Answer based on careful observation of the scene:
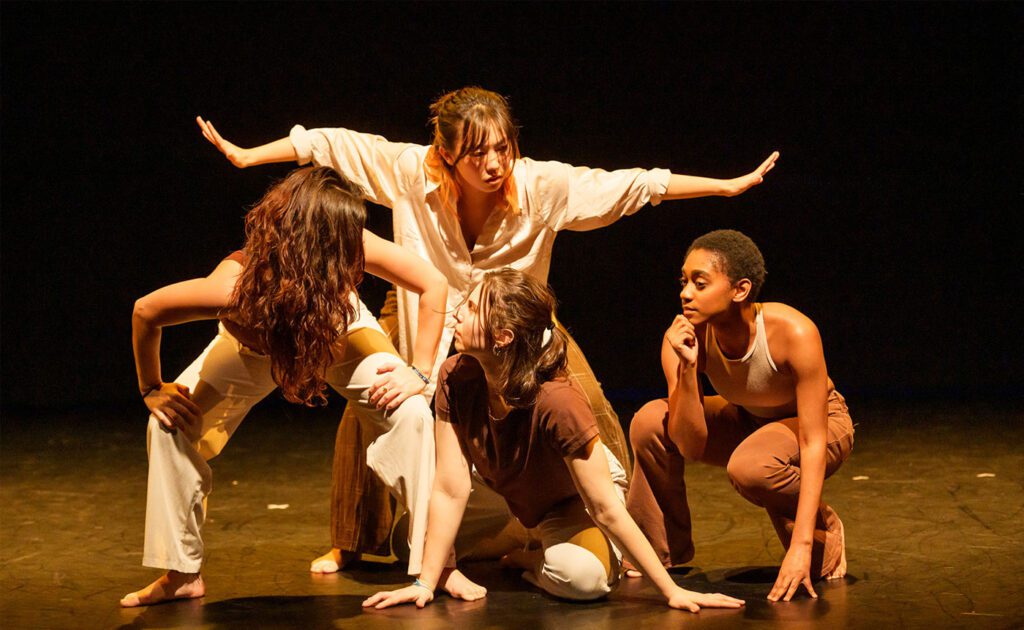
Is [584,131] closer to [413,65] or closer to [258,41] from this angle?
[413,65]

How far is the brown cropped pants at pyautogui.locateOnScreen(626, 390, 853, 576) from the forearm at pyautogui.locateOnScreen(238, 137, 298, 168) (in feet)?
3.85

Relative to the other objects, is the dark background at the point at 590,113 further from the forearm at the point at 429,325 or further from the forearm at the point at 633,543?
the forearm at the point at 633,543

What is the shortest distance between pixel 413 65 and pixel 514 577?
12.1 feet

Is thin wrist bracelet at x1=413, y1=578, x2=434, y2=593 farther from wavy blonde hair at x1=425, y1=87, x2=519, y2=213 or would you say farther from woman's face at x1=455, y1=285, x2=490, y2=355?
wavy blonde hair at x1=425, y1=87, x2=519, y2=213

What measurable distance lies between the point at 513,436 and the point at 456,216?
755 mm

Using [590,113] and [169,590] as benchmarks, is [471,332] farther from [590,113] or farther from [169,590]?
[590,113]

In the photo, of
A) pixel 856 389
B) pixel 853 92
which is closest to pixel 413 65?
pixel 853 92

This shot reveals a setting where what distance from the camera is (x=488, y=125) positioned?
3.36 metres

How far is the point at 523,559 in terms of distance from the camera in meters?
3.24

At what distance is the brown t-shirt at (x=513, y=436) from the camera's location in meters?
2.95

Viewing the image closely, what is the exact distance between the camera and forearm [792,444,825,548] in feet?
9.80

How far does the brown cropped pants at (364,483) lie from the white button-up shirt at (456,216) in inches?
10.7

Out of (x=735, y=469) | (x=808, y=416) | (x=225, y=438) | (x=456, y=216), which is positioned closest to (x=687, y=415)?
(x=735, y=469)

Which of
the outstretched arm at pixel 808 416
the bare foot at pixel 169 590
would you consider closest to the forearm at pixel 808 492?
the outstretched arm at pixel 808 416
